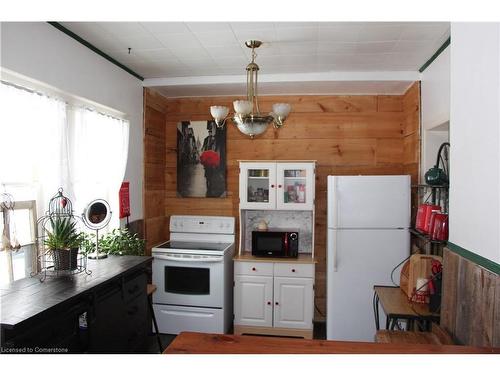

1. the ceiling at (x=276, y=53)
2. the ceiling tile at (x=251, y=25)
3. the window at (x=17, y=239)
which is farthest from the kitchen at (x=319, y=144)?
the ceiling tile at (x=251, y=25)

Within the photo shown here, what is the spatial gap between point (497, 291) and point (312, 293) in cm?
205

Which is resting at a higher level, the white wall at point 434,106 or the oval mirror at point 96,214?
the white wall at point 434,106

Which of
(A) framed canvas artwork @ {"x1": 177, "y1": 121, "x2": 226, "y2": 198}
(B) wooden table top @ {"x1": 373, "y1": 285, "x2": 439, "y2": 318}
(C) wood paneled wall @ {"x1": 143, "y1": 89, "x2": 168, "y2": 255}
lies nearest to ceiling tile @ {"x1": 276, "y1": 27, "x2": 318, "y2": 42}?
(A) framed canvas artwork @ {"x1": 177, "y1": 121, "x2": 226, "y2": 198}

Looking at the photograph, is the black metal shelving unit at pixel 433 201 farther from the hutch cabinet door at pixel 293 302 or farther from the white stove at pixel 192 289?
the white stove at pixel 192 289

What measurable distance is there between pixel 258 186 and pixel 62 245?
1.87m

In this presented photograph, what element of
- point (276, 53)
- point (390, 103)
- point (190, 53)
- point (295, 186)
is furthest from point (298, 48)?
point (390, 103)

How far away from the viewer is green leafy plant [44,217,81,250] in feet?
6.53

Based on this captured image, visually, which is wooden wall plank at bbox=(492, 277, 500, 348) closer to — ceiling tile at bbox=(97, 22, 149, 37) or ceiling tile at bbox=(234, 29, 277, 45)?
ceiling tile at bbox=(234, 29, 277, 45)

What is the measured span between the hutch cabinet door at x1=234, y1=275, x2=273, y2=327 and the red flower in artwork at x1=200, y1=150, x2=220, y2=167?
1.21 metres

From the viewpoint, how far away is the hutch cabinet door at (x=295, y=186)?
10.9 ft

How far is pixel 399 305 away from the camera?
2.18m

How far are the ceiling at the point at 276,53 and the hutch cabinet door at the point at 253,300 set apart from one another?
6.06ft

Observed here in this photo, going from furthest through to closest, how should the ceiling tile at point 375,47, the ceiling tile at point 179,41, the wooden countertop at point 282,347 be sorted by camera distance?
the ceiling tile at point 375,47
the ceiling tile at point 179,41
the wooden countertop at point 282,347
